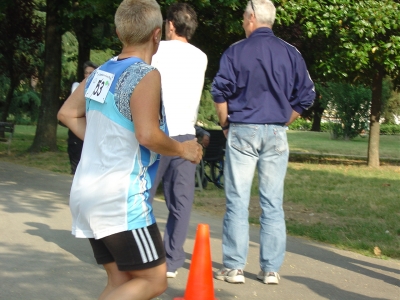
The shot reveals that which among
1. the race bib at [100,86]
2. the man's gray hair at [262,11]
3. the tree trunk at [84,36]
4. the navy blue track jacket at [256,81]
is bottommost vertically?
the race bib at [100,86]

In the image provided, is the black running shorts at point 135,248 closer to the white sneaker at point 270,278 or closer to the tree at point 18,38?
the white sneaker at point 270,278

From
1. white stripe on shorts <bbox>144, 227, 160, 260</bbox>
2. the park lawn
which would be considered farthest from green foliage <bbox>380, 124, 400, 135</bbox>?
white stripe on shorts <bbox>144, 227, 160, 260</bbox>

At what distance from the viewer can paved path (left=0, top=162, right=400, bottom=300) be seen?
5.06 meters

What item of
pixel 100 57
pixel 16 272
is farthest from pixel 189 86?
pixel 100 57

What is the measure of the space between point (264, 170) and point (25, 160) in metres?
11.8

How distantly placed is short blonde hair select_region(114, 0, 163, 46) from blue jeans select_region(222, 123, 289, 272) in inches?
85.0

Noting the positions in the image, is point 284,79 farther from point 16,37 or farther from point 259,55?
point 16,37

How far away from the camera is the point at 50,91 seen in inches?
720

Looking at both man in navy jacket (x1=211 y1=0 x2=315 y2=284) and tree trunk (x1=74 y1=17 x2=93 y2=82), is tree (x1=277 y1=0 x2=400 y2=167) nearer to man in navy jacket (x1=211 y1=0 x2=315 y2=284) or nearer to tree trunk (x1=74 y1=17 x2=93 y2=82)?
tree trunk (x1=74 y1=17 x2=93 y2=82)

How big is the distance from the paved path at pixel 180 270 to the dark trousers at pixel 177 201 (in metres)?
0.22

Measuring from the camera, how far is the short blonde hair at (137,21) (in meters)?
3.19

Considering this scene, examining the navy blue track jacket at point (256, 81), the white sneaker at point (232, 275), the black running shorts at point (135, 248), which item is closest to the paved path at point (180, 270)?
the white sneaker at point (232, 275)

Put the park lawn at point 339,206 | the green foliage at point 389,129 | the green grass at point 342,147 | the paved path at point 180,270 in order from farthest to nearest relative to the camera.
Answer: the green foliage at point 389,129 → the green grass at point 342,147 → the park lawn at point 339,206 → the paved path at point 180,270

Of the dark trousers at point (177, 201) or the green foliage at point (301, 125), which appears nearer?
the dark trousers at point (177, 201)
